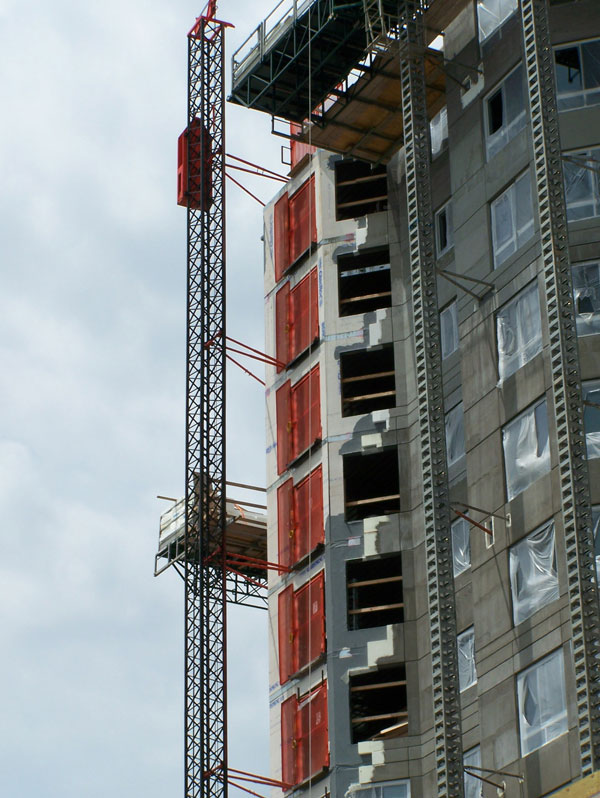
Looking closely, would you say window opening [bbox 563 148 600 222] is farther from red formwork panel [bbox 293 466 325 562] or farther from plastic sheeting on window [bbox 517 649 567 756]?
red formwork panel [bbox 293 466 325 562]

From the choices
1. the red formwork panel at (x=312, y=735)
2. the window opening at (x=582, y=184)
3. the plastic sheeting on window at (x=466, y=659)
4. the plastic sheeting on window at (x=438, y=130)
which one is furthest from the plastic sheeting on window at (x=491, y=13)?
the red formwork panel at (x=312, y=735)

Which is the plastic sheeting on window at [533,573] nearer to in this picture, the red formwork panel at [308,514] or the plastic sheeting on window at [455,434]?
the plastic sheeting on window at [455,434]

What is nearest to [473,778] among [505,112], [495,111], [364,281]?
[505,112]

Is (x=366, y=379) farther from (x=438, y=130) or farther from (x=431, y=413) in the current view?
(x=431, y=413)

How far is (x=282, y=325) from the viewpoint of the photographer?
75.2 m

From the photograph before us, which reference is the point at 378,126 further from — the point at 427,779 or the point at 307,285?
the point at 427,779

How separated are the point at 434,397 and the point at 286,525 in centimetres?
1535

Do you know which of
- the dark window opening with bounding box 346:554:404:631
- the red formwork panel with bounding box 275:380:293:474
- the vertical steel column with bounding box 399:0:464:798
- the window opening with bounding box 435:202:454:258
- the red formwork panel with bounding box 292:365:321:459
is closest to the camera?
the vertical steel column with bounding box 399:0:464:798

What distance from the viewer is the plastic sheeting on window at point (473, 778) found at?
54844mm

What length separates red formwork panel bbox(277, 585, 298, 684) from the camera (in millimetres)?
69000

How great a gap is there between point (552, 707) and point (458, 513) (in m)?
7.67

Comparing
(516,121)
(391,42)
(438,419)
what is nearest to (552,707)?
(438,419)

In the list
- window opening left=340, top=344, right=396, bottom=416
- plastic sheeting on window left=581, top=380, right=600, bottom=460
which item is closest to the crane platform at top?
window opening left=340, top=344, right=396, bottom=416

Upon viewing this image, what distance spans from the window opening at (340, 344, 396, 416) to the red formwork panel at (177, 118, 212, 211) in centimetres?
2856
